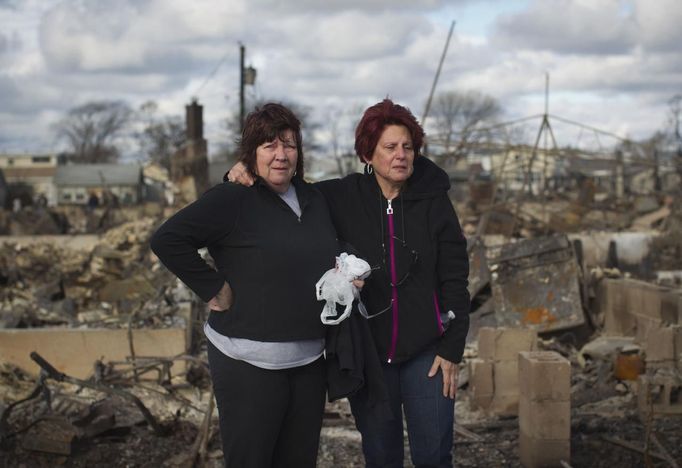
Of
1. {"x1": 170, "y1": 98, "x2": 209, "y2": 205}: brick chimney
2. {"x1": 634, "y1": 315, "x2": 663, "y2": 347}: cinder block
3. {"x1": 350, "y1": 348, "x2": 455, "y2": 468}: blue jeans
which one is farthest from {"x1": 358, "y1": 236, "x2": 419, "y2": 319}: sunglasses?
{"x1": 170, "y1": 98, "x2": 209, "y2": 205}: brick chimney

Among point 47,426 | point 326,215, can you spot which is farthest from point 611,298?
point 326,215

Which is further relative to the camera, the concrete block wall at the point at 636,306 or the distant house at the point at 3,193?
the distant house at the point at 3,193

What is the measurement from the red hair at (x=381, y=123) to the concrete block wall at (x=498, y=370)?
3.86m

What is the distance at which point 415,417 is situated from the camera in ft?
11.5

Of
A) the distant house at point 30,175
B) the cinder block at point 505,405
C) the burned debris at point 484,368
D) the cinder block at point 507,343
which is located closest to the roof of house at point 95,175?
the distant house at point 30,175

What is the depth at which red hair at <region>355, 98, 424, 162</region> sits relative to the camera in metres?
3.43

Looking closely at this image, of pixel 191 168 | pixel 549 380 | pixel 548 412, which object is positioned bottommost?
pixel 548 412

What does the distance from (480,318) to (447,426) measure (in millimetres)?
6532

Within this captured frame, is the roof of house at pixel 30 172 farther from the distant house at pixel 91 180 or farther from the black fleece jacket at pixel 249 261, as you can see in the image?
the black fleece jacket at pixel 249 261

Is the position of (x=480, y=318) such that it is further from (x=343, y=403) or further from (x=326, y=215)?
(x=326, y=215)

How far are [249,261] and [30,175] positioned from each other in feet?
251

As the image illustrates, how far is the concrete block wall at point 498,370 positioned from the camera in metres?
6.98

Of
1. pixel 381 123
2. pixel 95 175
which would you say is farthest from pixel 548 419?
pixel 95 175

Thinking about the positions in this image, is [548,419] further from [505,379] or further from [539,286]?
[539,286]
